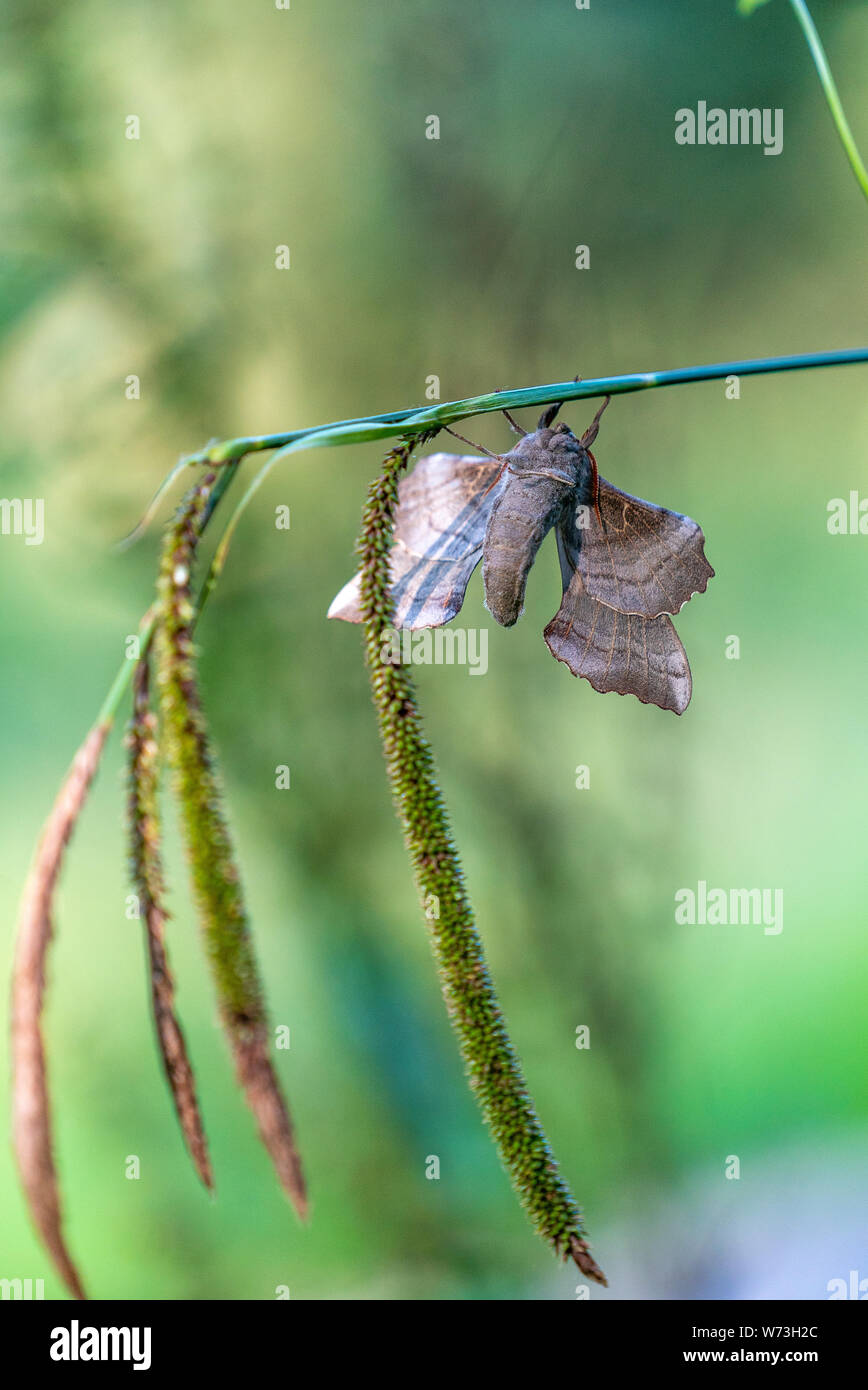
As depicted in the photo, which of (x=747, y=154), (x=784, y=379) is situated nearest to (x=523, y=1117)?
(x=784, y=379)

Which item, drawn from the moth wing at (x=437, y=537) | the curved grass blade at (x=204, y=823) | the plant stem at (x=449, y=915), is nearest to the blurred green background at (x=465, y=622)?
the moth wing at (x=437, y=537)

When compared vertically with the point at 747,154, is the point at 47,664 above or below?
below

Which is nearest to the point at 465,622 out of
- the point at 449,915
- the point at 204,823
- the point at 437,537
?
the point at 437,537

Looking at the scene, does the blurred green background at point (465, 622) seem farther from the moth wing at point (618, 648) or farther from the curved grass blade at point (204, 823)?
the curved grass blade at point (204, 823)

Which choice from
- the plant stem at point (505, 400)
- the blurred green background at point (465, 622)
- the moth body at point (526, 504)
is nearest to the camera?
the plant stem at point (505, 400)

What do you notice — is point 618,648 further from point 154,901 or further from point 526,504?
point 154,901

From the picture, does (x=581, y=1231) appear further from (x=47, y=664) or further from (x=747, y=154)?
(x=747, y=154)
